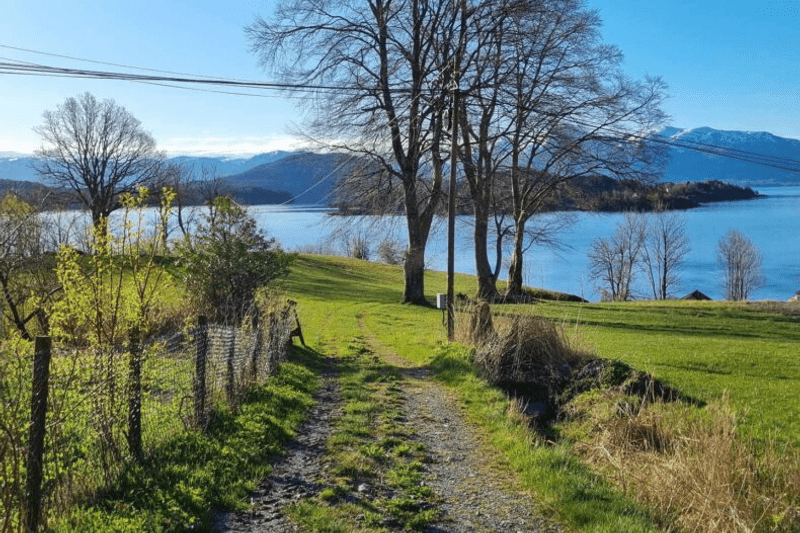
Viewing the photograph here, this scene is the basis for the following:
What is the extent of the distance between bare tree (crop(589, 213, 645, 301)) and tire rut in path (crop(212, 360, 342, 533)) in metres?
67.6

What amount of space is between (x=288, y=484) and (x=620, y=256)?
7805 cm

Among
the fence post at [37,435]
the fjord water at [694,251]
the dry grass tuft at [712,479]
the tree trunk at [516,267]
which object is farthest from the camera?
the fjord water at [694,251]

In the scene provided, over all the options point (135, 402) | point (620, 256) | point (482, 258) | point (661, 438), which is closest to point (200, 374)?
point (135, 402)

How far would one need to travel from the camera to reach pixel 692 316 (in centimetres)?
2919

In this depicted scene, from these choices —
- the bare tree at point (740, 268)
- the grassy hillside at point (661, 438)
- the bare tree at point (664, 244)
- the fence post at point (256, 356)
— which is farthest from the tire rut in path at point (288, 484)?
the bare tree at point (740, 268)

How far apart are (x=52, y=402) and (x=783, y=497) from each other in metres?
6.58

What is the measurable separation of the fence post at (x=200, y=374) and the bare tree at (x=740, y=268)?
79.2m

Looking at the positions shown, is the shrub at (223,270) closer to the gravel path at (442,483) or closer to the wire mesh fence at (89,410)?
the wire mesh fence at (89,410)

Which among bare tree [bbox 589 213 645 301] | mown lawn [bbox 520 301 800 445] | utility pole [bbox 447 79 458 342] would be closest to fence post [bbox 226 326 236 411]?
mown lawn [bbox 520 301 800 445]

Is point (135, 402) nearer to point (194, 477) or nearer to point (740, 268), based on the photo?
point (194, 477)

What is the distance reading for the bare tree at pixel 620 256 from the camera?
73688 mm

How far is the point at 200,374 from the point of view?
7.36 m

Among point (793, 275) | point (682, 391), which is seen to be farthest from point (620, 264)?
point (682, 391)

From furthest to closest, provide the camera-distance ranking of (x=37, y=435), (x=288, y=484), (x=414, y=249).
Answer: (x=414, y=249) → (x=288, y=484) → (x=37, y=435)
